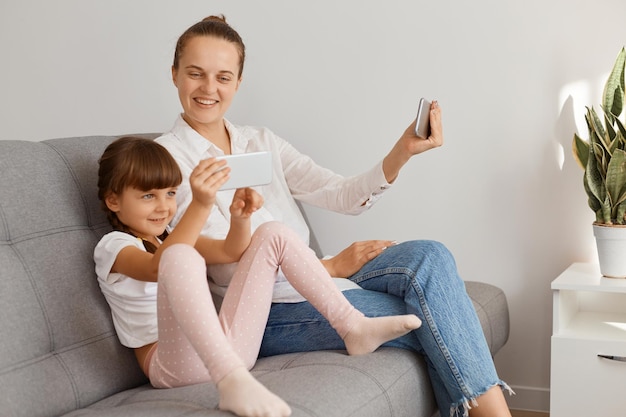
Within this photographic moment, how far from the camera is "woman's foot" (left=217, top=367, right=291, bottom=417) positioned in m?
1.43

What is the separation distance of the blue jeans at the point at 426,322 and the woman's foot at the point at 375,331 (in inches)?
3.0

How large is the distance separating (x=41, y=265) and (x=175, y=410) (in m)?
0.55

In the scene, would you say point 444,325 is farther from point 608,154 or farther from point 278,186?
point 608,154

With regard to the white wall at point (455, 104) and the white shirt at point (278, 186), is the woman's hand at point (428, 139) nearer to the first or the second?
the white shirt at point (278, 186)

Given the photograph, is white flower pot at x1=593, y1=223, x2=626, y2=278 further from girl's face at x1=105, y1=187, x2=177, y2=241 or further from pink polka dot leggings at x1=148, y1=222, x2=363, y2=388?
girl's face at x1=105, y1=187, x2=177, y2=241

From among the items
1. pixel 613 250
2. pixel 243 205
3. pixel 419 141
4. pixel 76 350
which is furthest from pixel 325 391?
pixel 613 250

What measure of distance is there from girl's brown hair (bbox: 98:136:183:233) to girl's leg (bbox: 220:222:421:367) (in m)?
0.27

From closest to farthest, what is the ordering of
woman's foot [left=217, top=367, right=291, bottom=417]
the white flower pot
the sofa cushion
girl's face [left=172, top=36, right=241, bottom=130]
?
woman's foot [left=217, top=367, right=291, bottom=417] < the sofa cushion < girl's face [left=172, top=36, right=241, bottom=130] < the white flower pot

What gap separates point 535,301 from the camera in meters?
2.81

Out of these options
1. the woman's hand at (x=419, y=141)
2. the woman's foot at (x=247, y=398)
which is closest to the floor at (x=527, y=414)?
the woman's hand at (x=419, y=141)

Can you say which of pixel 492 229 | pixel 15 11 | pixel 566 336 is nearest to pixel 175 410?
pixel 566 336

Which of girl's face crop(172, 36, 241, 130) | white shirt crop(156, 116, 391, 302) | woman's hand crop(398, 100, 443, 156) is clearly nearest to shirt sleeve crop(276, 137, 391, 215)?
white shirt crop(156, 116, 391, 302)

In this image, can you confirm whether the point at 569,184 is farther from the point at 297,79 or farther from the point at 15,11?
the point at 15,11

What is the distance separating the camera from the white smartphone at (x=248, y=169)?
176cm
